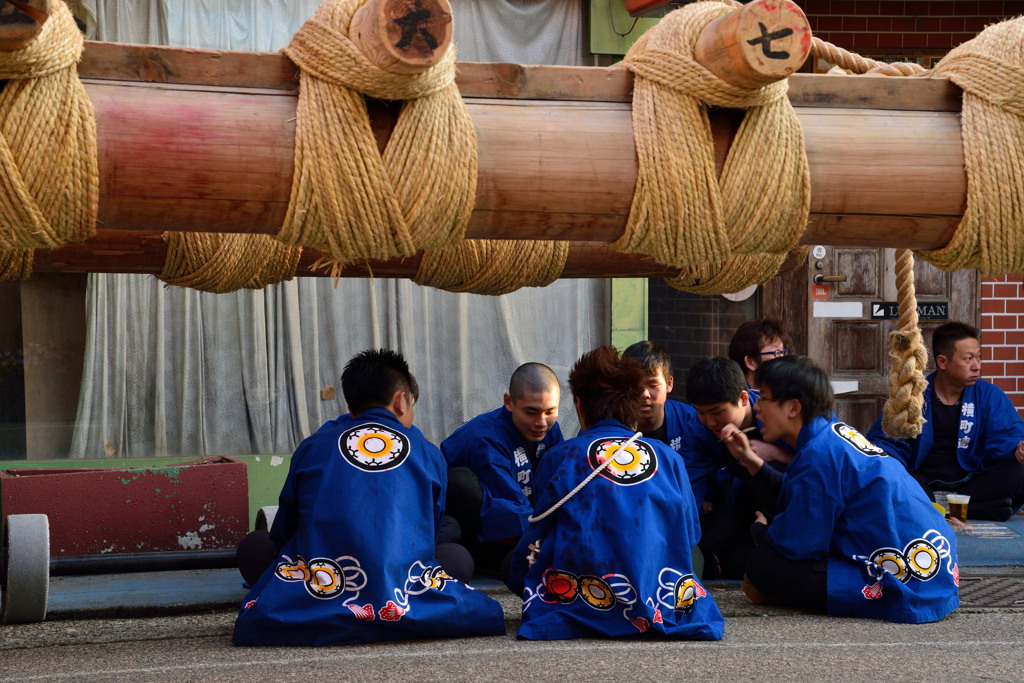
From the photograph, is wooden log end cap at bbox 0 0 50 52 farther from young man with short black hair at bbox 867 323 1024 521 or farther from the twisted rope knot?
young man with short black hair at bbox 867 323 1024 521

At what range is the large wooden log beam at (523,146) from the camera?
182 centimetres

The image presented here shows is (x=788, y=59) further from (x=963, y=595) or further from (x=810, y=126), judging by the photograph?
(x=963, y=595)

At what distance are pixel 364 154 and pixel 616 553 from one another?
7.54 ft

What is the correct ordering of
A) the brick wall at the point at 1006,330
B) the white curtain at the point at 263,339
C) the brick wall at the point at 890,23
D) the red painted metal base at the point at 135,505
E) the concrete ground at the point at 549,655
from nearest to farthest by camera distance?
1. the concrete ground at the point at 549,655
2. the red painted metal base at the point at 135,505
3. the white curtain at the point at 263,339
4. the brick wall at the point at 890,23
5. the brick wall at the point at 1006,330

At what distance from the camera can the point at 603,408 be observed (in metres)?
4.00

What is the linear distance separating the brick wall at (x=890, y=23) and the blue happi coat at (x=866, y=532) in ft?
13.3

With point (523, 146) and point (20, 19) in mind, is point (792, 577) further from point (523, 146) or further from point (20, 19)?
point (20, 19)

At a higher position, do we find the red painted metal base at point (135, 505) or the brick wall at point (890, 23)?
the brick wall at point (890, 23)

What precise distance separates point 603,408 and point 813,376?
2.80 ft

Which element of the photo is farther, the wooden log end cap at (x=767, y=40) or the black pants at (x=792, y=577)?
the black pants at (x=792, y=577)

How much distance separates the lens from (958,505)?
5.59 metres

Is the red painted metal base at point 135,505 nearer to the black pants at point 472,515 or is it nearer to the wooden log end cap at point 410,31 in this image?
the black pants at point 472,515

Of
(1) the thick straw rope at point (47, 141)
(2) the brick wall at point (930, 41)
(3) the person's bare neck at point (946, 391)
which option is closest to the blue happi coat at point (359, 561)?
(1) the thick straw rope at point (47, 141)

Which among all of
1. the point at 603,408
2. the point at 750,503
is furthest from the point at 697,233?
the point at 750,503
